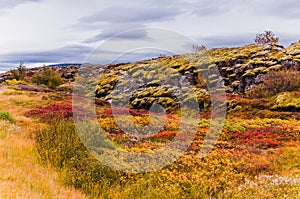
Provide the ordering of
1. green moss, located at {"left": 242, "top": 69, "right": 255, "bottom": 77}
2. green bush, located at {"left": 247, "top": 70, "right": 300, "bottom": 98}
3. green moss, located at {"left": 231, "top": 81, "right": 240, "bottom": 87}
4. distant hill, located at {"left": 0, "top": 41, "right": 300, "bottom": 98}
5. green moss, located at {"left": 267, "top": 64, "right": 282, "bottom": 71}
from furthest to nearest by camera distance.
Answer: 1. green moss, located at {"left": 231, "top": 81, "right": 240, "bottom": 87}
2. green moss, located at {"left": 242, "top": 69, "right": 255, "bottom": 77}
3. distant hill, located at {"left": 0, "top": 41, "right": 300, "bottom": 98}
4. green moss, located at {"left": 267, "top": 64, "right": 282, "bottom": 71}
5. green bush, located at {"left": 247, "top": 70, "right": 300, "bottom": 98}

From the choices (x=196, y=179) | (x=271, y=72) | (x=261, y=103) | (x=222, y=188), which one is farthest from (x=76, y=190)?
(x=271, y=72)

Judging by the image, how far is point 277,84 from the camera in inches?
1441

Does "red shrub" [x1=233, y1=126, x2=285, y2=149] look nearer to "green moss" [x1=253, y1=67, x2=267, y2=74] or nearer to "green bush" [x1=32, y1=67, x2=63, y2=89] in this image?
"green moss" [x1=253, y1=67, x2=267, y2=74]

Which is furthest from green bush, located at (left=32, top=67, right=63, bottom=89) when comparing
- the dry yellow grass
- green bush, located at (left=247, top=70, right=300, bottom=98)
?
the dry yellow grass

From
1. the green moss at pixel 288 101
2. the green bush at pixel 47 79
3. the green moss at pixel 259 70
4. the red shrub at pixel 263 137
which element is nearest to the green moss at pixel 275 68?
the green moss at pixel 259 70

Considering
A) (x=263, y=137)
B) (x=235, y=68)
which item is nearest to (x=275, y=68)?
(x=235, y=68)

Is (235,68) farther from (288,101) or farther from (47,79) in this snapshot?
(47,79)

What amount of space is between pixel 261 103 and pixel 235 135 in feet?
48.1

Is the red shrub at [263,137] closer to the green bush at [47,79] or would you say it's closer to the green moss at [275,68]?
the green moss at [275,68]

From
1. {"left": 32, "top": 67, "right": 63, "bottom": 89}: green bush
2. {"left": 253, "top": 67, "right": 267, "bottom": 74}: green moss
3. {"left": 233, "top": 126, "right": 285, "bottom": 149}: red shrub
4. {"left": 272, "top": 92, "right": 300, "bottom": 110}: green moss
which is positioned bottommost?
{"left": 233, "top": 126, "right": 285, "bottom": 149}: red shrub

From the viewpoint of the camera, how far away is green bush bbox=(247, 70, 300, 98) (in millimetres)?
35500

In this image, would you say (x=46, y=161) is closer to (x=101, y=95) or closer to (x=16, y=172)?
Answer: (x=16, y=172)

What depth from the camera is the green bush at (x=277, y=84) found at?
35500 mm

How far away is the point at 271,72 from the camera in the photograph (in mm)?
40438
